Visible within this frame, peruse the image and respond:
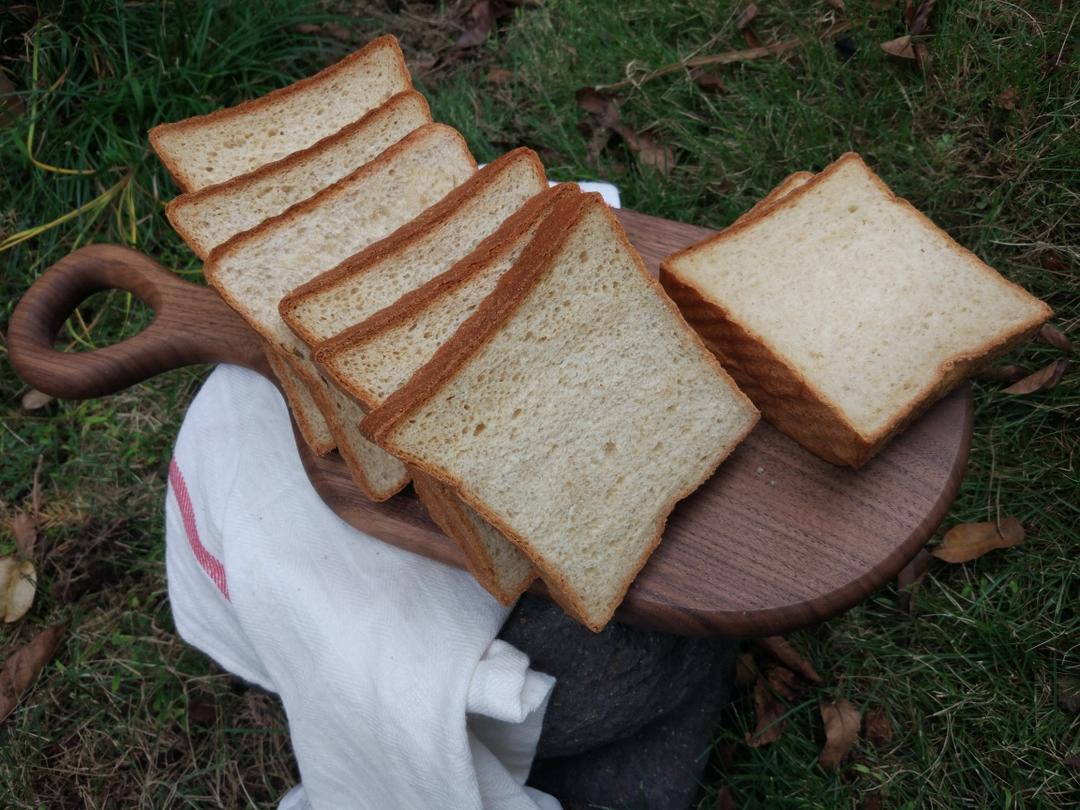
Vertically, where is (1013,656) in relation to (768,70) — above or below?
below

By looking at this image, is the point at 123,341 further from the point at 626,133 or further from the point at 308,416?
the point at 626,133

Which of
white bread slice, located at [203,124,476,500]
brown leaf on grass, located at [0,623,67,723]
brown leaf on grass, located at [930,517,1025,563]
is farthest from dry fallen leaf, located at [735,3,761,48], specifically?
brown leaf on grass, located at [0,623,67,723]

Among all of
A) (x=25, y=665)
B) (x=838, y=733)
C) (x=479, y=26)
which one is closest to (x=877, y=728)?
(x=838, y=733)

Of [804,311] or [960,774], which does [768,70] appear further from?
[960,774]

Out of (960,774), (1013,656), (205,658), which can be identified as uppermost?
(205,658)

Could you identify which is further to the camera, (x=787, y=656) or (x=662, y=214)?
(x=662, y=214)

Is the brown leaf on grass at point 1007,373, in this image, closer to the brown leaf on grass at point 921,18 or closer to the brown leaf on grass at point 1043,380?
the brown leaf on grass at point 1043,380

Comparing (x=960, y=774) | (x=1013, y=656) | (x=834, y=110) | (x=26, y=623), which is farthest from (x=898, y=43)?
(x=26, y=623)
